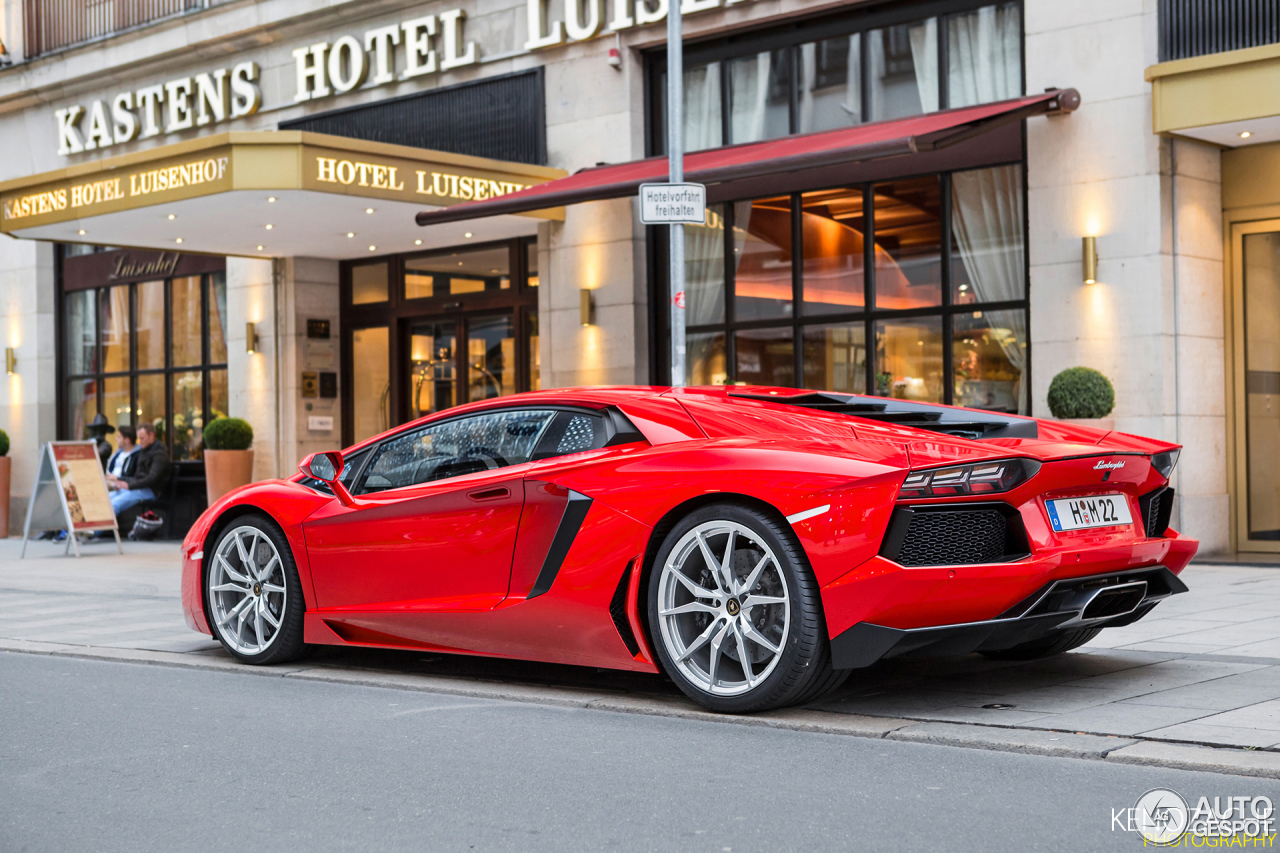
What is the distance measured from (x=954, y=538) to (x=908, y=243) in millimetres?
8601

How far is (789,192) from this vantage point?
46.0 ft

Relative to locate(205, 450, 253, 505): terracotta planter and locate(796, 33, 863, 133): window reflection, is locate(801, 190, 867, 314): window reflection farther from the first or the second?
locate(205, 450, 253, 505): terracotta planter

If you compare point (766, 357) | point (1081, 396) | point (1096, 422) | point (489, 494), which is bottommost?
point (489, 494)

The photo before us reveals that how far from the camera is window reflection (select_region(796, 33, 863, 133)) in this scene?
1347cm

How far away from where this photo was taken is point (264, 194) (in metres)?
13.4

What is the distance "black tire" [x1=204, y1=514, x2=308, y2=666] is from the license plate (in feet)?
11.7

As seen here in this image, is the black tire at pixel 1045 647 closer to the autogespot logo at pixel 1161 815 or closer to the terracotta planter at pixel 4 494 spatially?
the autogespot logo at pixel 1161 815

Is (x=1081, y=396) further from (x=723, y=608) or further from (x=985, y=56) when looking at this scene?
(x=723, y=608)

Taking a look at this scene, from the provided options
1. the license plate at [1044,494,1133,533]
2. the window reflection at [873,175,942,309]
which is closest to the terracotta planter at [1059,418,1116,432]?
the window reflection at [873,175,942,309]

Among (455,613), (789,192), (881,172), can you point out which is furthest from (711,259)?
(455,613)

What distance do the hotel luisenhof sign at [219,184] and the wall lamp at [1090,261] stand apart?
6041mm

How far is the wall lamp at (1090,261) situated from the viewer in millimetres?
11625

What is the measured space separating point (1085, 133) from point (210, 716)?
29.6 ft

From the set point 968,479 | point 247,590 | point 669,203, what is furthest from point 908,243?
point 968,479
